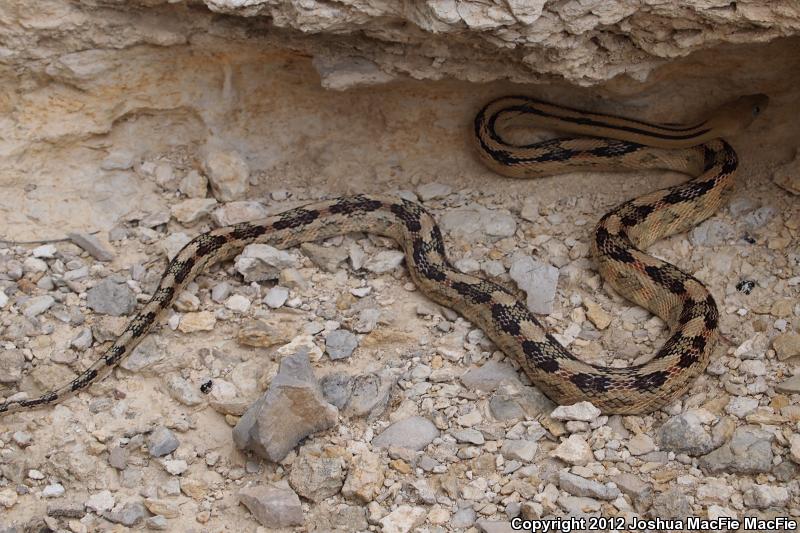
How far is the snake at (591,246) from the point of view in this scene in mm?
5355

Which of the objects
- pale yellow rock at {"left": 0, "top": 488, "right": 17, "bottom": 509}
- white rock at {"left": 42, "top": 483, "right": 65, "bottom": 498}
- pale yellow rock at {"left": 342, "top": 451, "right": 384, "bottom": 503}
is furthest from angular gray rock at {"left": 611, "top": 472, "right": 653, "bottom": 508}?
pale yellow rock at {"left": 0, "top": 488, "right": 17, "bottom": 509}

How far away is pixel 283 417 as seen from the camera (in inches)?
189

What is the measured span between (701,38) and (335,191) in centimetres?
303

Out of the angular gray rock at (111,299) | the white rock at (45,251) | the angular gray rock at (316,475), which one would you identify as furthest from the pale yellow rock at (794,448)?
the white rock at (45,251)

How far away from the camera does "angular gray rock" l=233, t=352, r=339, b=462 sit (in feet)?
15.6

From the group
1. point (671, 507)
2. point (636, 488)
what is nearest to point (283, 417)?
point (636, 488)

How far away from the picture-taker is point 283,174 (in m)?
7.04

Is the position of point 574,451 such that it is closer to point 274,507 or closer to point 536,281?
point 536,281

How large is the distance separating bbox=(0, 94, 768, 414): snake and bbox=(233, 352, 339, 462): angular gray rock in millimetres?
1214

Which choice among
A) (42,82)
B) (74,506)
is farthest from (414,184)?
(74,506)

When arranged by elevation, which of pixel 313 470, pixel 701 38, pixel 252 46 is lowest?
pixel 313 470

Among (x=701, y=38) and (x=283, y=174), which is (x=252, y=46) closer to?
(x=283, y=174)

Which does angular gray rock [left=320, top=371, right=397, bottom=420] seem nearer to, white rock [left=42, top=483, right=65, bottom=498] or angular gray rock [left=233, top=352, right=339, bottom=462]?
angular gray rock [left=233, top=352, right=339, bottom=462]

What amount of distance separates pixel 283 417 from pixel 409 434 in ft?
2.52
